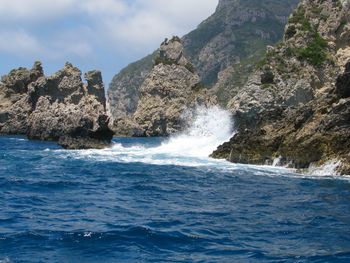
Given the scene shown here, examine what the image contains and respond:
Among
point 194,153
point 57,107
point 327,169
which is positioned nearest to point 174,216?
point 327,169

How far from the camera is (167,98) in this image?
497 feet

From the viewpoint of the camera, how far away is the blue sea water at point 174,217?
50.3 feet

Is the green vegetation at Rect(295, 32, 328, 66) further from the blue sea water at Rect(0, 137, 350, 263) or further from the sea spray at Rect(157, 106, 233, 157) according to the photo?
the blue sea water at Rect(0, 137, 350, 263)

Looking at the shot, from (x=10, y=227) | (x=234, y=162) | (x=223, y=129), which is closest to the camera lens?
(x=10, y=227)

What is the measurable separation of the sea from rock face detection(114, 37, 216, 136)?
107 m

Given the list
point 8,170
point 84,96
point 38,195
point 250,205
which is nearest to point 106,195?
point 38,195

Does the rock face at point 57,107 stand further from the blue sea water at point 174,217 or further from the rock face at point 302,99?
the blue sea water at point 174,217

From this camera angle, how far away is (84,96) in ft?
365

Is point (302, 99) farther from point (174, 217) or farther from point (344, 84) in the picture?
point (174, 217)

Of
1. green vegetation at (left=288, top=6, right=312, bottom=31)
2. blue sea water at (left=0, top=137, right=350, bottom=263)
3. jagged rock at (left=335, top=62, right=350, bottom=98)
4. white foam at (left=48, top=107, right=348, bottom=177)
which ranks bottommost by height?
blue sea water at (left=0, top=137, right=350, bottom=263)

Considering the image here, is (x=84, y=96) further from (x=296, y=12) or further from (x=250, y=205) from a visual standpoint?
(x=250, y=205)

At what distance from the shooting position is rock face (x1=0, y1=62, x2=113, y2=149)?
74.5 m

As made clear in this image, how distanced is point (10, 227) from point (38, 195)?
25.3 feet

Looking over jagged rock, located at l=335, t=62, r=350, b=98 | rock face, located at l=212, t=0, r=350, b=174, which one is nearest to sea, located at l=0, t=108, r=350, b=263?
rock face, located at l=212, t=0, r=350, b=174
